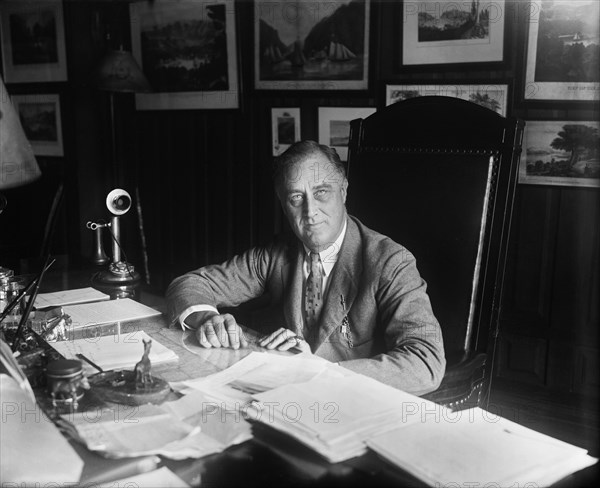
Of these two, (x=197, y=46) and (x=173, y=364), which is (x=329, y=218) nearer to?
(x=173, y=364)

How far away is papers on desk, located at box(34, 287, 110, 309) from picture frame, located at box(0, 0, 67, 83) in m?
3.23

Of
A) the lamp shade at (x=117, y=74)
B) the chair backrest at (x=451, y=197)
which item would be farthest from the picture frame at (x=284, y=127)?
the chair backrest at (x=451, y=197)

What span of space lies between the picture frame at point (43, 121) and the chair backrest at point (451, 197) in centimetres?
362

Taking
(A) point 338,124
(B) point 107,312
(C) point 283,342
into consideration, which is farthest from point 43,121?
(C) point 283,342

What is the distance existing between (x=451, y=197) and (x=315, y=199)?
17.6 inches

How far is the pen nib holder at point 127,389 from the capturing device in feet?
4.49

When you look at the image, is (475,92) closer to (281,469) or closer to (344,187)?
(344,187)

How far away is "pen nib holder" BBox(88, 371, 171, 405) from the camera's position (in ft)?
4.49

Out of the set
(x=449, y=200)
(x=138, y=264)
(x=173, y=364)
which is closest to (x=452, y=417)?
(x=173, y=364)

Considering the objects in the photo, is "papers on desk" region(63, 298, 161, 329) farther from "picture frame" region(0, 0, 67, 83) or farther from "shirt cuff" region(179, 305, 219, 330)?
"picture frame" region(0, 0, 67, 83)

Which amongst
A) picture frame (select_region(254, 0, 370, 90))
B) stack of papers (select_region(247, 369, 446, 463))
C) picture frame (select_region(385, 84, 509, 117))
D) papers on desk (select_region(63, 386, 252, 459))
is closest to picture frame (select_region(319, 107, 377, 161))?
picture frame (select_region(254, 0, 370, 90))

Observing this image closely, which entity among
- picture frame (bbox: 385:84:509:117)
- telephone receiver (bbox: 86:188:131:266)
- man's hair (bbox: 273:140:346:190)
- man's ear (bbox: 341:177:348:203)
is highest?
picture frame (bbox: 385:84:509:117)

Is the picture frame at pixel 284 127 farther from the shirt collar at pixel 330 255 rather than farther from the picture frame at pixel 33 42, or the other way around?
the picture frame at pixel 33 42

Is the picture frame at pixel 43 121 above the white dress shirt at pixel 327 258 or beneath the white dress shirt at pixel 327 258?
above
